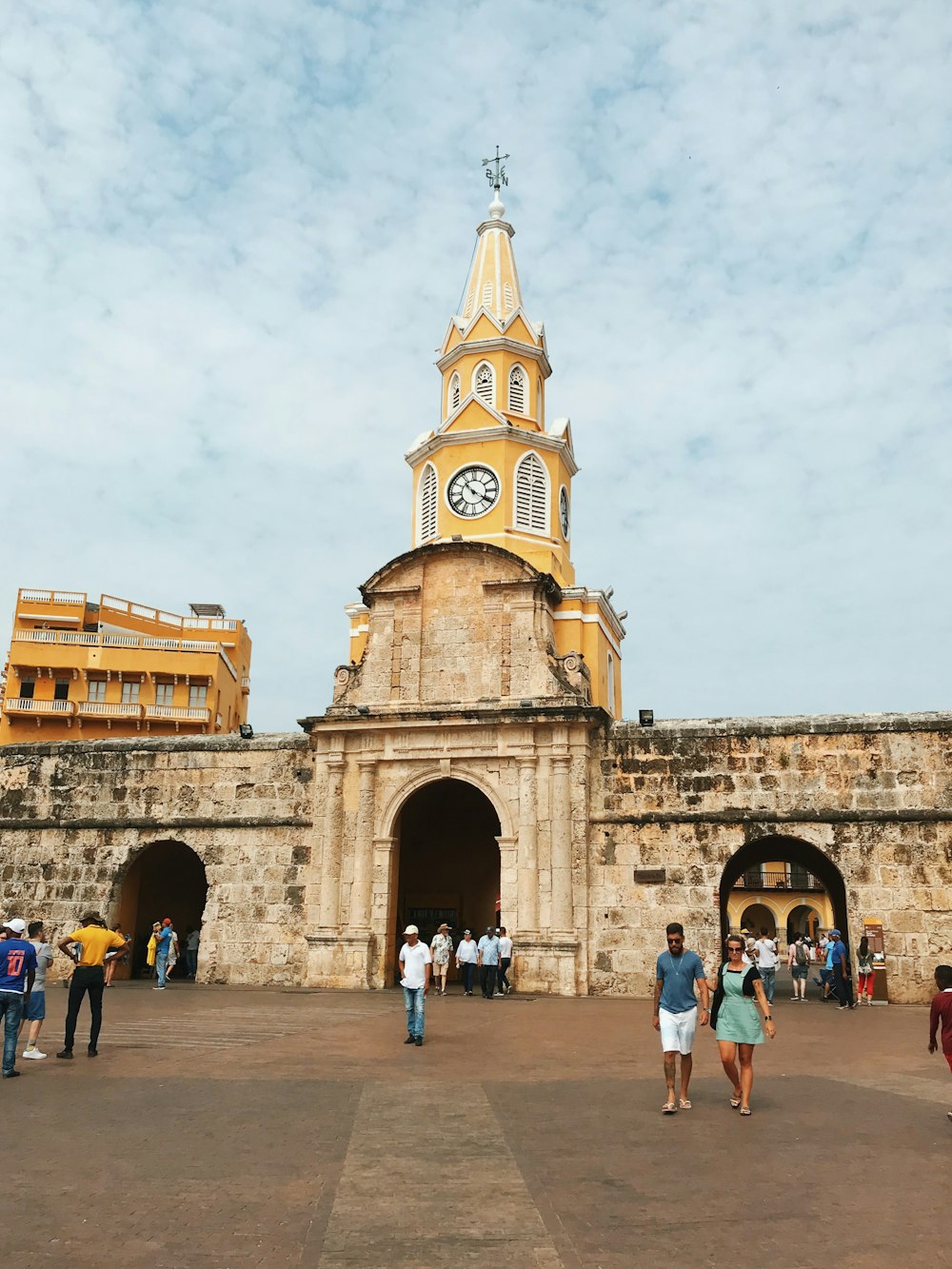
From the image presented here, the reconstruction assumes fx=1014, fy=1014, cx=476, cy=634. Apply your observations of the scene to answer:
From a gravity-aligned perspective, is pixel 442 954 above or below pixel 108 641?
below

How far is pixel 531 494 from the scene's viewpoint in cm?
2773

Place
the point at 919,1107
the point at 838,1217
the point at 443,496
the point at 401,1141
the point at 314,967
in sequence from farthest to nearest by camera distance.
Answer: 1. the point at 443,496
2. the point at 314,967
3. the point at 919,1107
4. the point at 401,1141
5. the point at 838,1217

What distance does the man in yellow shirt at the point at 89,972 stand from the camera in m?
11.5

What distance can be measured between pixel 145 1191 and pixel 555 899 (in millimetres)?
14638

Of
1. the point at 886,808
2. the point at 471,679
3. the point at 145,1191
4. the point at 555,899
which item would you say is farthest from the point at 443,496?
the point at 145,1191

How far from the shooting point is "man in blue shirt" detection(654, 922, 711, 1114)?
8.83 meters

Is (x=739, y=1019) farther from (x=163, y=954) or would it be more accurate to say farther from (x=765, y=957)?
(x=163, y=954)

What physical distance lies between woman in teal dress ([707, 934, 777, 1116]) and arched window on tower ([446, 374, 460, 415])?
2276 centimetres

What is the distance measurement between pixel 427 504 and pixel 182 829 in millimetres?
11095

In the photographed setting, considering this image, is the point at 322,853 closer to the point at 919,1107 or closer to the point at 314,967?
the point at 314,967

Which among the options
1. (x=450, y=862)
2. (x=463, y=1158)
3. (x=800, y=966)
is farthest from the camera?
(x=450, y=862)

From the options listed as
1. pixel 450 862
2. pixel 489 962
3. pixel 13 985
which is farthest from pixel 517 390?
pixel 13 985

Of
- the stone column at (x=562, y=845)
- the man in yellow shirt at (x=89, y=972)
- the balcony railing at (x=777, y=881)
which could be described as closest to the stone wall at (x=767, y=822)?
the stone column at (x=562, y=845)

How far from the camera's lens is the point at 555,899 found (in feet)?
66.4
